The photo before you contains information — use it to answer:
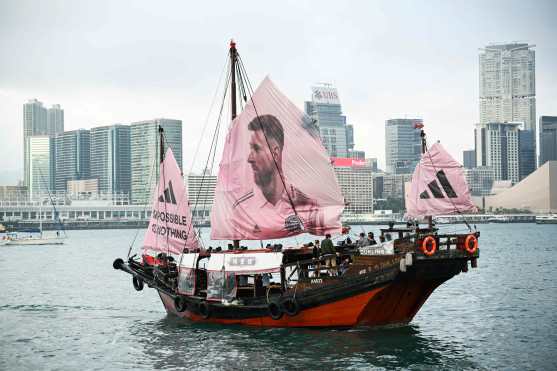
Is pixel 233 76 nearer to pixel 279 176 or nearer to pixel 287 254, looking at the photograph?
pixel 279 176

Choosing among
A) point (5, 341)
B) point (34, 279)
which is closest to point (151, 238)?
point (5, 341)

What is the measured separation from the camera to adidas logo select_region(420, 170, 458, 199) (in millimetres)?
40281

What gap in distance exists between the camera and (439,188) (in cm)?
4038

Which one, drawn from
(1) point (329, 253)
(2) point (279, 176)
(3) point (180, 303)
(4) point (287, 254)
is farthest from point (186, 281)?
(1) point (329, 253)

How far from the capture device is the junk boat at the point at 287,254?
99.0ft

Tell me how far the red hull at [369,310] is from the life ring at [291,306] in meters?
0.24

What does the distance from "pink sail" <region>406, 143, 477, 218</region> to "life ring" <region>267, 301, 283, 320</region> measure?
36.6 ft

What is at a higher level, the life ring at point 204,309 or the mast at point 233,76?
the mast at point 233,76

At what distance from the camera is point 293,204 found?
3350 centimetres

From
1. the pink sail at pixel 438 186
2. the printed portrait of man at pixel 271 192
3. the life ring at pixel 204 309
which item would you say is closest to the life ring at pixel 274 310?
the life ring at pixel 204 309

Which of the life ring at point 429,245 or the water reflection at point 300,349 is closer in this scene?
the water reflection at point 300,349

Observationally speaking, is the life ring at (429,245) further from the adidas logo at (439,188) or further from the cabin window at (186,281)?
the adidas logo at (439,188)

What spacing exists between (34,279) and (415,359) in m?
45.4

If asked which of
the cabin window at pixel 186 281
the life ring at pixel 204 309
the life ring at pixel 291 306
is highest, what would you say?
the cabin window at pixel 186 281
